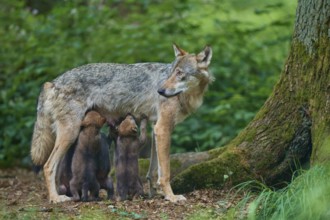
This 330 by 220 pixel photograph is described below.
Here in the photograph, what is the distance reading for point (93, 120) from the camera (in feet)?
26.9

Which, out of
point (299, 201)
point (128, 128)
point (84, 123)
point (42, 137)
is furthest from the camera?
point (42, 137)

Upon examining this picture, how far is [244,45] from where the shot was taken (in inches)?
536

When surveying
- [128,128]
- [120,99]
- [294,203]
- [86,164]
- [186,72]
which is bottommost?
[294,203]

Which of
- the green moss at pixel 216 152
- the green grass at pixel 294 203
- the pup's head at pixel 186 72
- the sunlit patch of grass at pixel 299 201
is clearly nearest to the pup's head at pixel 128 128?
the pup's head at pixel 186 72

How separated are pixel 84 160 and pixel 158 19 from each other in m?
6.27

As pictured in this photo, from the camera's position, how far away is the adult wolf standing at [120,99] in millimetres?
8172

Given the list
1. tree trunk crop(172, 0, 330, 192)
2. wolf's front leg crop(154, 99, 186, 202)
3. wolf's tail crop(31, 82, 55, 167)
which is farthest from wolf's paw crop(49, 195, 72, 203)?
tree trunk crop(172, 0, 330, 192)

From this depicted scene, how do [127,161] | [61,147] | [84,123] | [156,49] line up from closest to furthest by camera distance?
[127,161] < [84,123] < [61,147] < [156,49]

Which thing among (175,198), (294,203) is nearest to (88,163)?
(175,198)

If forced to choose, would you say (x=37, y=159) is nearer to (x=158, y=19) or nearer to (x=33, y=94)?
(x=33, y=94)

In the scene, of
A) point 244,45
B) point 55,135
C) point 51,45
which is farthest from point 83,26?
point 55,135

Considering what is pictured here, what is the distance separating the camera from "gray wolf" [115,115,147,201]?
7830mm

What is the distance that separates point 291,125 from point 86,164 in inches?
87.2

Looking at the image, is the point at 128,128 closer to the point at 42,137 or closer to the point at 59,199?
the point at 59,199
